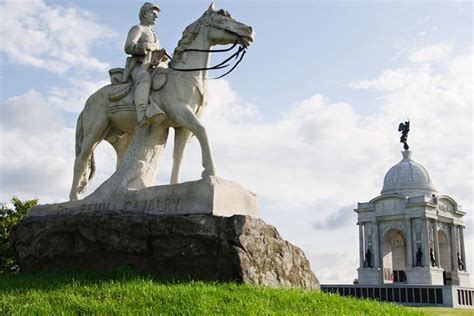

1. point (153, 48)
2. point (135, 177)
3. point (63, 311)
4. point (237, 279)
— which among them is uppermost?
point (153, 48)

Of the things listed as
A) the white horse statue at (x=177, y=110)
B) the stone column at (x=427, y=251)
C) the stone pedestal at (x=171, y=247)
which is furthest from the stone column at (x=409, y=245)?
the white horse statue at (x=177, y=110)

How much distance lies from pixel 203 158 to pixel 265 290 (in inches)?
106

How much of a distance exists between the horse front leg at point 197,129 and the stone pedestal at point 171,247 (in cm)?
106

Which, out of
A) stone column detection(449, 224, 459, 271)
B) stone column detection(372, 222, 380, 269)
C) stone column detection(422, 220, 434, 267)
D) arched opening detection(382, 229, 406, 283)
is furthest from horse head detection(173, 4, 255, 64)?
stone column detection(449, 224, 459, 271)

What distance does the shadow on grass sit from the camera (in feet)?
24.8

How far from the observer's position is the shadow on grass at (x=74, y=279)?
7566mm

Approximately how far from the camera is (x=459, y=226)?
46.1m

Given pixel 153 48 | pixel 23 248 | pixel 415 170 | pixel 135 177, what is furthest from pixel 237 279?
pixel 415 170

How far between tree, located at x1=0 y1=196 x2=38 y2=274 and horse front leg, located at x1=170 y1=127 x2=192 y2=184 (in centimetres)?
1711

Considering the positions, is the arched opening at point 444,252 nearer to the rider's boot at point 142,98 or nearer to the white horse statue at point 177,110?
the white horse statue at point 177,110

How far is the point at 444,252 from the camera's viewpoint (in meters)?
45.5

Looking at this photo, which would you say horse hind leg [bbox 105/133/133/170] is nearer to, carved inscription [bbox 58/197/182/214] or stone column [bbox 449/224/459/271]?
carved inscription [bbox 58/197/182/214]

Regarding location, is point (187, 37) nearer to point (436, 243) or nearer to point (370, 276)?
point (370, 276)

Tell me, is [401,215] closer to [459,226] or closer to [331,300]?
[459,226]
